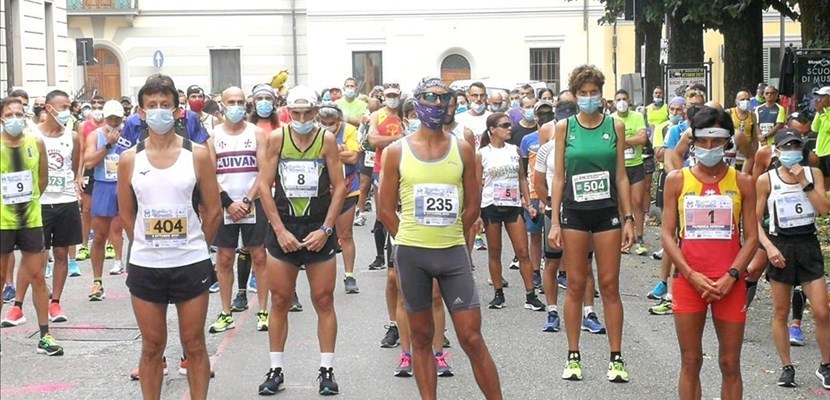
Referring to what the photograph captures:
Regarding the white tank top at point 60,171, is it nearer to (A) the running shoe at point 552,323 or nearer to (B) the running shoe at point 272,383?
(B) the running shoe at point 272,383

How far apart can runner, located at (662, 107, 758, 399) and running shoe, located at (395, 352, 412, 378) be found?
2.54 metres

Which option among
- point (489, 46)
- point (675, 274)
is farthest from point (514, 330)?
point (489, 46)

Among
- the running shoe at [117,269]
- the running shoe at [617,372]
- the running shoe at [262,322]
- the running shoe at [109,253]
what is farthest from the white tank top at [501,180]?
the running shoe at [109,253]

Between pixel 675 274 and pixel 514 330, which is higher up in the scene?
pixel 675 274

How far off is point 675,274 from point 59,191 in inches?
262

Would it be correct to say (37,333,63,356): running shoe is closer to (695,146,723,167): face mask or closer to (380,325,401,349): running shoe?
(380,325,401,349): running shoe

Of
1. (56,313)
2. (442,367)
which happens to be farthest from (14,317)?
(442,367)

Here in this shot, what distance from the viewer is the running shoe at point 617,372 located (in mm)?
9406

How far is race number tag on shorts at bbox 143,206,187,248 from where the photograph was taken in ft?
24.9

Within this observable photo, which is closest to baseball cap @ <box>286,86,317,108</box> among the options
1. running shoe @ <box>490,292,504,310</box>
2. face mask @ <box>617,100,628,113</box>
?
running shoe @ <box>490,292,504,310</box>

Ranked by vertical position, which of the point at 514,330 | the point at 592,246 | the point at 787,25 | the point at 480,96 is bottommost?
the point at 514,330

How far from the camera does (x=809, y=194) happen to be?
9.37 metres

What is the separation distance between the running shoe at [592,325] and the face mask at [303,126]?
3.38 metres

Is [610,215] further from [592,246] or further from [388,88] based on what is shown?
[388,88]
